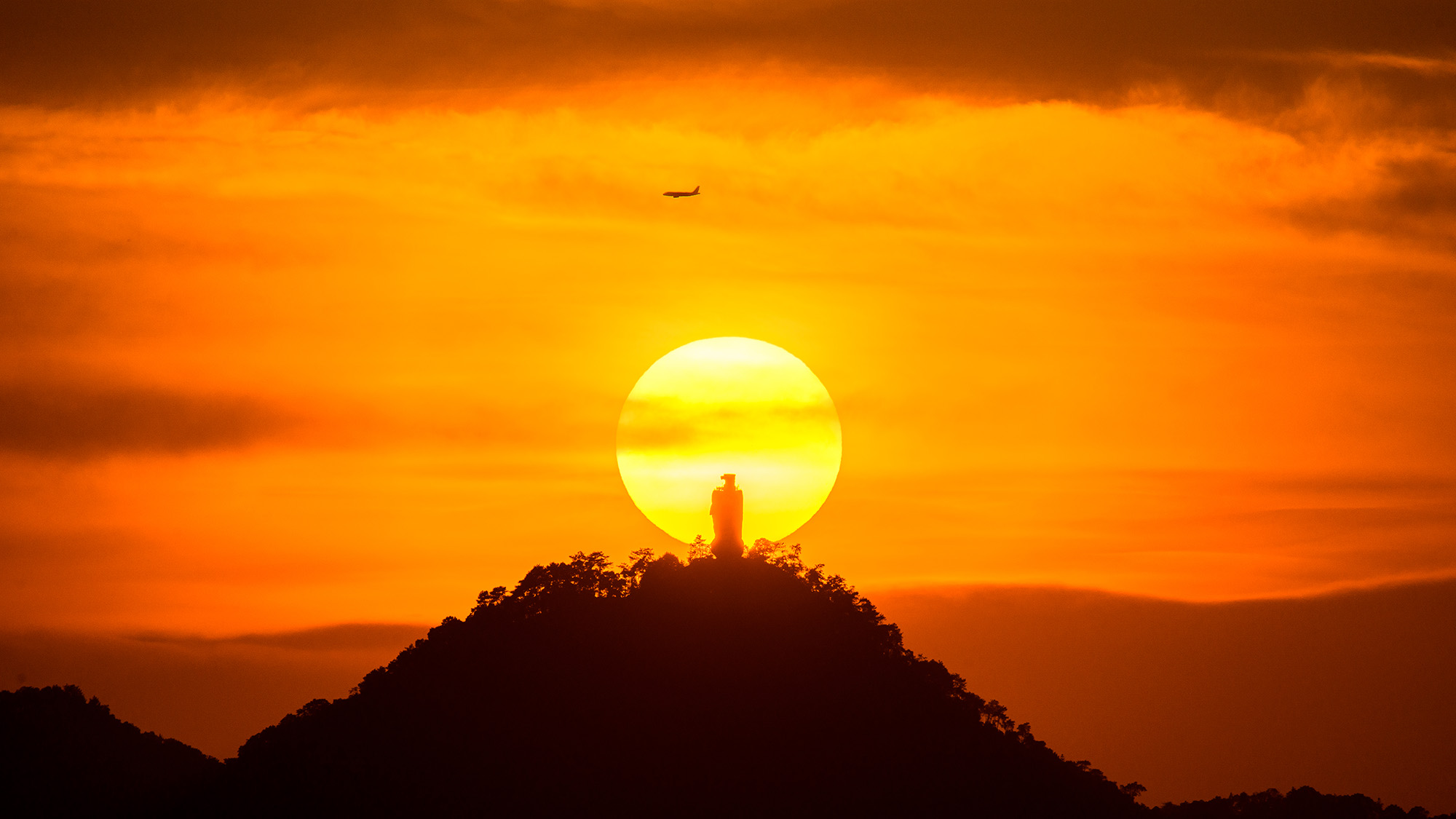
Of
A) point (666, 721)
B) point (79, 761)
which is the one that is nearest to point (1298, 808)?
point (666, 721)

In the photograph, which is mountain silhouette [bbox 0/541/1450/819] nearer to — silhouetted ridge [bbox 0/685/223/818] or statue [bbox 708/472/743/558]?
statue [bbox 708/472/743/558]

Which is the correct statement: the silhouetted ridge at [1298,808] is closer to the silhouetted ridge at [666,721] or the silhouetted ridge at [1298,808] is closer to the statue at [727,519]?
the silhouetted ridge at [666,721]

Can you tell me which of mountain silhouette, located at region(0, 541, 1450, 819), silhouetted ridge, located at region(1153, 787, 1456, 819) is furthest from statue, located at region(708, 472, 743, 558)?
silhouetted ridge, located at region(1153, 787, 1456, 819)

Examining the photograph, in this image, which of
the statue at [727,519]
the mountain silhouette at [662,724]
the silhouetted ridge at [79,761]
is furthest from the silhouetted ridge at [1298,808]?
the silhouetted ridge at [79,761]

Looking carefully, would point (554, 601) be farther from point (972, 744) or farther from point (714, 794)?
point (972, 744)

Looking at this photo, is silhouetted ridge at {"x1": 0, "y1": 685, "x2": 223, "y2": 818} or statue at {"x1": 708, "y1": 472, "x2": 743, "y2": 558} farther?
silhouetted ridge at {"x1": 0, "y1": 685, "x2": 223, "y2": 818}

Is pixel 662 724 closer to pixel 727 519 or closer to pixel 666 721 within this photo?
pixel 666 721
